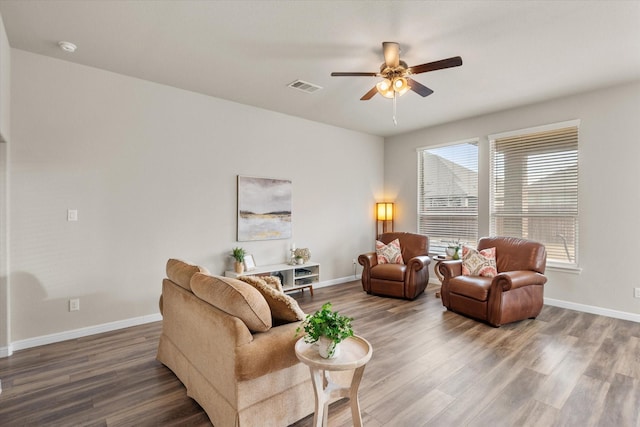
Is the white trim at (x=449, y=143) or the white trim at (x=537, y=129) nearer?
the white trim at (x=537, y=129)

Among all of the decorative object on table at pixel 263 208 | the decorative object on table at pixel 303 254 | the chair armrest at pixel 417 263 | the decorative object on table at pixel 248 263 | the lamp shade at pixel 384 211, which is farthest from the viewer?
the lamp shade at pixel 384 211

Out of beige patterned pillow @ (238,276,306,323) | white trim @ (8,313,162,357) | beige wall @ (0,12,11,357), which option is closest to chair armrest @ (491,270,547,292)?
beige patterned pillow @ (238,276,306,323)

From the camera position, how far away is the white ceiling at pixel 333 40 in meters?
2.49

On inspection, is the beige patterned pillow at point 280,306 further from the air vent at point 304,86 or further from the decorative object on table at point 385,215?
the decorative object on table at point 385,215

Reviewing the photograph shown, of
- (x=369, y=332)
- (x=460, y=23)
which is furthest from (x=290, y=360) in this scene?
(x=460, y=23)

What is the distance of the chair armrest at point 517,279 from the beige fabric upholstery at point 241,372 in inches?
94.8

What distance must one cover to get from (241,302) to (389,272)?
3470 mm

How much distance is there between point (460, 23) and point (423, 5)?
460mm

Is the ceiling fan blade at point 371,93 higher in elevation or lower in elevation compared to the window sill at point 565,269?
higher

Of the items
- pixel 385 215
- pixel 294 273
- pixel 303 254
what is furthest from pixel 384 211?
pixel 294 273

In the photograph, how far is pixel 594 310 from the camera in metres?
4.18

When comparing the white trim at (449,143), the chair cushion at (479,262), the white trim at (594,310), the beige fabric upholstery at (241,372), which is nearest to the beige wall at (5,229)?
the beige fabric upholstery at (241,372)

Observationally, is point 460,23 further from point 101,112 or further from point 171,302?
point 101,112

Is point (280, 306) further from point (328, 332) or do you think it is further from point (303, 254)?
point (303, 254)
